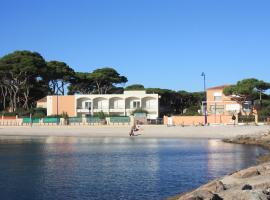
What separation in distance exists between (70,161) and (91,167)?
4.13 metres

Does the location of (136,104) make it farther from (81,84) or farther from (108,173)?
(108,173)

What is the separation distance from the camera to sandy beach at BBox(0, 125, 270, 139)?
59.3 meters

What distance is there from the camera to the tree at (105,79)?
10681cm

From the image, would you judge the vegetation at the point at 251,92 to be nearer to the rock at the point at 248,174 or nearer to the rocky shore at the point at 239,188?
the rocky shore at the point at 239,188

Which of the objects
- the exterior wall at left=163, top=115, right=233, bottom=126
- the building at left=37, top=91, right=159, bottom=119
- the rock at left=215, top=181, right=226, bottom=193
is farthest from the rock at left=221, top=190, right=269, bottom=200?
the building at left=37, top=91, right=159, bottom=119

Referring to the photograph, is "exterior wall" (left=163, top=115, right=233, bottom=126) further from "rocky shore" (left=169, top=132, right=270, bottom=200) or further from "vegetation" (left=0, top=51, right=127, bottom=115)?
"rocky shore" (left=169, top=132, right=270, bottom=200)

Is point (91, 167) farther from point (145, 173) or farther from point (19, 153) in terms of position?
point (19, 153)

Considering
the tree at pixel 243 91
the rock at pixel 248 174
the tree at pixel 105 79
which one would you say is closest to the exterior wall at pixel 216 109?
the tree at pixel 243 91

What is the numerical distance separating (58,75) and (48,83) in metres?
3.34

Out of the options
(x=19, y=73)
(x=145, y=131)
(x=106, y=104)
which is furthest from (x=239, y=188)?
(x=106, y=104)

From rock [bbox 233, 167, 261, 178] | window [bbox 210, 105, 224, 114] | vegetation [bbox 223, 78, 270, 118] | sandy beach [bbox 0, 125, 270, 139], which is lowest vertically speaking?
rock [bbox 233, 167, 261, 178]

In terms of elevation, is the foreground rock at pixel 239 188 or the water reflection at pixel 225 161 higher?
the foreground rock at pixel 239 188

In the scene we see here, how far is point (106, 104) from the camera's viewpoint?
9788cm

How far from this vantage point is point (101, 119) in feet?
266
